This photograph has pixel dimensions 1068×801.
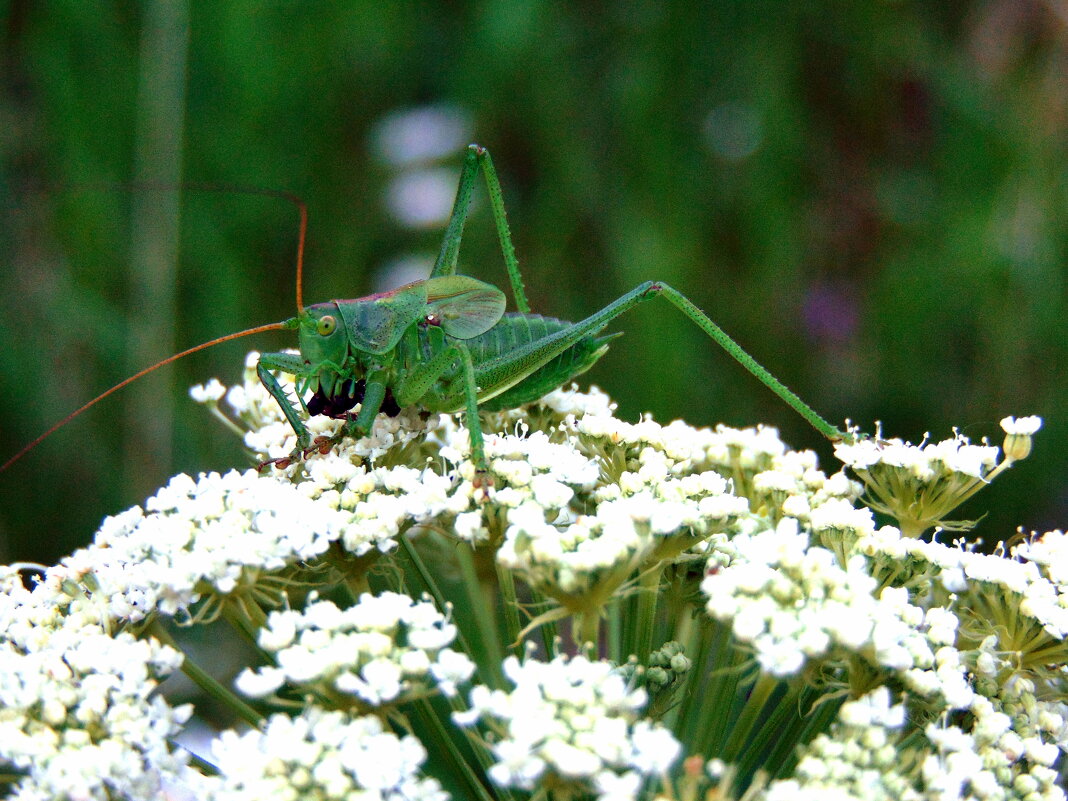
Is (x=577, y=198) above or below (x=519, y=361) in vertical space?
above

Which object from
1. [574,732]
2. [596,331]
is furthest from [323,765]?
[596,331]

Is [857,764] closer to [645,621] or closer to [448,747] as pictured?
[645,621]

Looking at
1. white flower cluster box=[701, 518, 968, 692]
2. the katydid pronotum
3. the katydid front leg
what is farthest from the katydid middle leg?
white flower cluster box=[701, 518, 968, 692]

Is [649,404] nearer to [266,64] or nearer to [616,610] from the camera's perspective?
[616,610]

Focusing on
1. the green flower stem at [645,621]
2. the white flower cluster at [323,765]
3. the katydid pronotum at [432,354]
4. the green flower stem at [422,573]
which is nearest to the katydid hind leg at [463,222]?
the katydid pronotum at [432,354]

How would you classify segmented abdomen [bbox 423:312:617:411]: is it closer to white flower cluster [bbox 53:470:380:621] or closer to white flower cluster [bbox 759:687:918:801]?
white flower cluster [bbox 53:470:380:621]

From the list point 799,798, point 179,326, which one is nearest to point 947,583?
point 799,798
